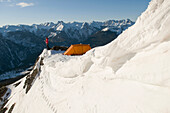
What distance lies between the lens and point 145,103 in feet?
11.6

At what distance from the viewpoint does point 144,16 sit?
5375 millimetres

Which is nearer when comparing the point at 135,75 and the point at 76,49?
the point at 135,75

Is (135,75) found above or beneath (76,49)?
above

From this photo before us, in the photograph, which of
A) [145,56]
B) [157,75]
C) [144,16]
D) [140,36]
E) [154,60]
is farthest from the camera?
[144,16]

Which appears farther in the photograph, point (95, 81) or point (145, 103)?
point (95, 81)

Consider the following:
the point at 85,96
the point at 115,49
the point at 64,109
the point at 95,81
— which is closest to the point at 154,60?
the point at 115,49

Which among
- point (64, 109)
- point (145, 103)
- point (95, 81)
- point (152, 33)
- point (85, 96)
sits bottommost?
point (64, 109)

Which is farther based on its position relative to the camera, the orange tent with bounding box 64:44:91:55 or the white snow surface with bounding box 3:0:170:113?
the orange tent with bounding box 64:44:91:55

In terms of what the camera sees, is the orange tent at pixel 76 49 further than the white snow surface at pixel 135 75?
Yes

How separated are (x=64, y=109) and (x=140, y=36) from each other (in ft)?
17.7

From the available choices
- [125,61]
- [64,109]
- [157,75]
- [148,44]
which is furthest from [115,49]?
[64,109]

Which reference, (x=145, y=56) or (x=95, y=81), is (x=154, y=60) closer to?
(x=145, y=56)

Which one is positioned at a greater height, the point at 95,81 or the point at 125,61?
the point at 125,61

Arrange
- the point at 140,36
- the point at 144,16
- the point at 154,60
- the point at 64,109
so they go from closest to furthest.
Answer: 1. the point at 154,60
2. the point at 140,36
3. the point at 144,16
4. the point at 64,109
